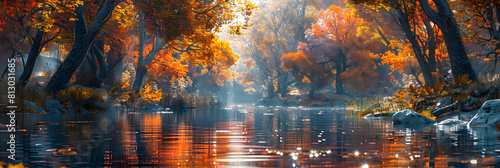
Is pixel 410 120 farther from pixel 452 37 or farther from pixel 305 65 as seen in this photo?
pixel 305 65

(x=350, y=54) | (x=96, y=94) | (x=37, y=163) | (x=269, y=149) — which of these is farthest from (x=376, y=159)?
(x=350, y=54)

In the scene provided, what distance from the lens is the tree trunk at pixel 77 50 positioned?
2195 cm

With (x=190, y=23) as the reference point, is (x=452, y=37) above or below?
below

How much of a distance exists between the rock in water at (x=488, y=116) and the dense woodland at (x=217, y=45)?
153 cm

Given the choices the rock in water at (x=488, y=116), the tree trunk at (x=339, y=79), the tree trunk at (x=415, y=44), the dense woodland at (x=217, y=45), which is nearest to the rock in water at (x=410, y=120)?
the dense woodland at (x=217, y=45)

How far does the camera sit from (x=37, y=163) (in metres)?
4.77

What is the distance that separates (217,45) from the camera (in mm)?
30953

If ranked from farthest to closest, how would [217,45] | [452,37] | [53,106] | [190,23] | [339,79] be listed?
[339,79] → [217,45] → [190,23] → [53,106] → [452,37]

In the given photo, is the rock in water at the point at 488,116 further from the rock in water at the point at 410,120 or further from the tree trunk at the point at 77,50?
the tree trunk at the point at 77,50

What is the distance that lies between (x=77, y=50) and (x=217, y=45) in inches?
423

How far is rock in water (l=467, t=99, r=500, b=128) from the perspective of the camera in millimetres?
11702

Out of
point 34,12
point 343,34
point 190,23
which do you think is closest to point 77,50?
point 34,12

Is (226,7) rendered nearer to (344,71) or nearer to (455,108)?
(455,108)

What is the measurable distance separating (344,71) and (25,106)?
39.2 meters
